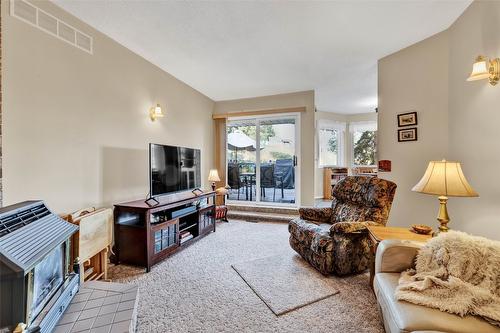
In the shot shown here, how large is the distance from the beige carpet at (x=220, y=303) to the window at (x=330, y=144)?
4549 mm

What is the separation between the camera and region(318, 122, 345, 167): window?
6781 mm

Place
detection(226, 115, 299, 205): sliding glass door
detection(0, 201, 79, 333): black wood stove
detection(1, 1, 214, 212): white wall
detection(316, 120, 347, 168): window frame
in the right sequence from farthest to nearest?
detection(316, 120, 347, 168): window frame
detection(226, 115, 299, 205): sliding glass door
detection(1, 1, 214, 212): white wall
detection(0, 201, 79, 333): black wood stove

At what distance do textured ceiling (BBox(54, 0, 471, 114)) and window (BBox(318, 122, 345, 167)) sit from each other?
2917 millimetres

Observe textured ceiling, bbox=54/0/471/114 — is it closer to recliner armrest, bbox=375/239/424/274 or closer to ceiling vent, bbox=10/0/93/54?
ceiling vent, bbox=10/0/93/54

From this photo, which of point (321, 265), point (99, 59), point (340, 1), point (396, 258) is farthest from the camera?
point (99, 59)

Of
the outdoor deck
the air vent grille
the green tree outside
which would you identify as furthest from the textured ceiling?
the green tree outside

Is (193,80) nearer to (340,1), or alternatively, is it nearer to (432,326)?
(340,1)

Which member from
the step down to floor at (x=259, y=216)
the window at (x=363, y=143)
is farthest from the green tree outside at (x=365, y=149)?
the step down to floor at (x=259, y=216)

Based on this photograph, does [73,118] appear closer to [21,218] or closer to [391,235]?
[21,218]

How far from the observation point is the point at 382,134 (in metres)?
3.31

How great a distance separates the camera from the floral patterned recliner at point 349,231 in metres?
2.28

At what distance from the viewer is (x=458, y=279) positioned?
1.29 metres

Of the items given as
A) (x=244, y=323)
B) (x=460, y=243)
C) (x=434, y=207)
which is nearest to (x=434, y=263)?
(x=460, y=243)

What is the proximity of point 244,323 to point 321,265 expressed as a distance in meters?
1.04
